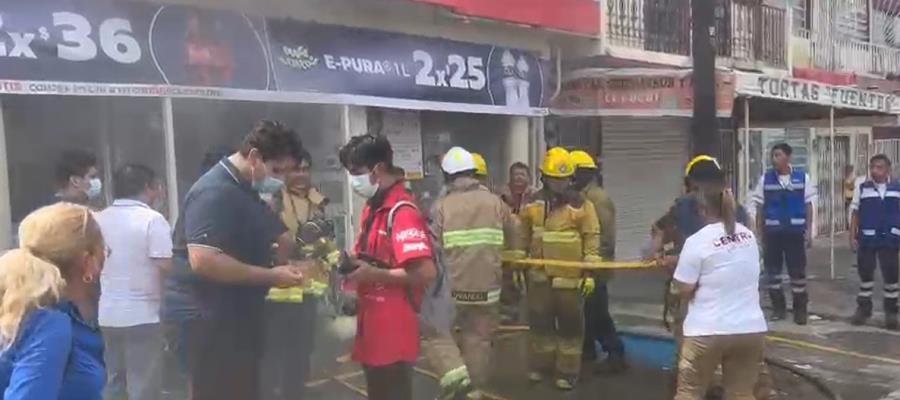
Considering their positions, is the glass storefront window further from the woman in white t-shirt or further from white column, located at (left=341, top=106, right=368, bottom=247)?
the woman in white t-shirt

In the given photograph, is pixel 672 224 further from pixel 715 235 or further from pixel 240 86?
pixel 240 86

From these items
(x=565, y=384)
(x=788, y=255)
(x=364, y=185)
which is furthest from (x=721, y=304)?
(x=788, y=255)

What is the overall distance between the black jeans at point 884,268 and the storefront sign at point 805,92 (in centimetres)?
190

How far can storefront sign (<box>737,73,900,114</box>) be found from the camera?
1010cm

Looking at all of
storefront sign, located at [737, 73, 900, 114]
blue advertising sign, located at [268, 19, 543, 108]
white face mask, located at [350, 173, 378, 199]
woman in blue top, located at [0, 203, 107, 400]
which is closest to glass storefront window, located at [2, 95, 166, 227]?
blue advertising sign, located at [268, 19, 543, 108]

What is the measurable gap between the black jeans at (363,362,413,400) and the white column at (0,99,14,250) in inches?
137

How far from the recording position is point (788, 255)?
9820 millimetres

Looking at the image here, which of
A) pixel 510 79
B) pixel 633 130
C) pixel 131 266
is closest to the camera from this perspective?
pixel 131 266

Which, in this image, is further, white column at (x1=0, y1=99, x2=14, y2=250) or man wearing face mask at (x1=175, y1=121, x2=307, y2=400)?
white column at (x1=0, y1=99, x2=14, y2=250)

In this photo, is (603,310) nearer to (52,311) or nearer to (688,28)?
(52,311)

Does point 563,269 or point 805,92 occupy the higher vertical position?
point 805,92

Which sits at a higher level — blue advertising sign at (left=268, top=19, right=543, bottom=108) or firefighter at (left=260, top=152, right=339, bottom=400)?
blue advertising sign at (left=268, top=19, right=543, bottom=108)

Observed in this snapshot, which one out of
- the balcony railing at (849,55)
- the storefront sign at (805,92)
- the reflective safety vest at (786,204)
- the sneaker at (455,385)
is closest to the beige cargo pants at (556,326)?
the sneaker at (455,385)

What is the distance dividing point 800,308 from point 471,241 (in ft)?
16.5
